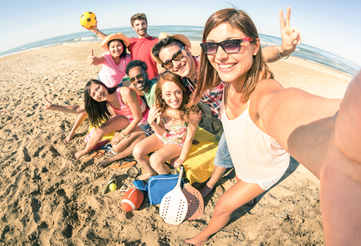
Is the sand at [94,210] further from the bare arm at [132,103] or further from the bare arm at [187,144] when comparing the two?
the bare arm at [132,103]

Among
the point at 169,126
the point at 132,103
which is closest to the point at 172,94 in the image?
the point at 169,126

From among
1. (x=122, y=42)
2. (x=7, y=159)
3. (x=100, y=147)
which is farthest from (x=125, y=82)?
(x=7, y=159)

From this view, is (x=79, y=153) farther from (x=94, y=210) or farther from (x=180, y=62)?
(x=180, y=62)

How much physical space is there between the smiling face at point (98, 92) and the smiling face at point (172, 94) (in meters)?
1.30

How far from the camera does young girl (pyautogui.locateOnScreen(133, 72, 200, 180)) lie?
2619 mm

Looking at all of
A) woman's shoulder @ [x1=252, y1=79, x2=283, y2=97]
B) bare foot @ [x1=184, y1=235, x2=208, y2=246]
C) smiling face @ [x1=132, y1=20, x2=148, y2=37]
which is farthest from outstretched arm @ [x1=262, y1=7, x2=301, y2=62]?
smiling face @ [x1=132, y1=20, x2=148, y2=37]

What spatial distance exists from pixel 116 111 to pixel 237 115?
280 centimetres

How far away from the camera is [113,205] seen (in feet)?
8.77

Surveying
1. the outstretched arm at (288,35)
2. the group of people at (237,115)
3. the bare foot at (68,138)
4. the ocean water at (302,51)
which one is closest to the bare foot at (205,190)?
the group of people at (237,115)

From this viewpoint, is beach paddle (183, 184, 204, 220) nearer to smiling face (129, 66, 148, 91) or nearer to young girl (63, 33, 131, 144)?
smiling face (129, 66, 148, 91)

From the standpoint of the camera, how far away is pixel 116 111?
371cm

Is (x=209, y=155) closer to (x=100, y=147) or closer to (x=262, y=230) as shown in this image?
(x=262, y=230)

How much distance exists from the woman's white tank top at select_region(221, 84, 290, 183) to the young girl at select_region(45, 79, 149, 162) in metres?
2.10

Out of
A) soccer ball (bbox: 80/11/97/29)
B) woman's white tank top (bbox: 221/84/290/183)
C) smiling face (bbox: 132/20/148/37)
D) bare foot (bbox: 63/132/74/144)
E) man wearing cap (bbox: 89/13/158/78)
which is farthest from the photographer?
soccer ball (bbox: 80/11/97/29)
